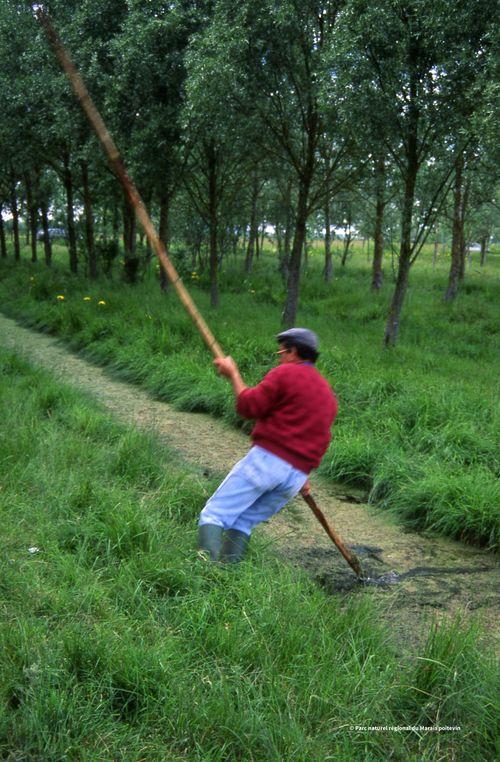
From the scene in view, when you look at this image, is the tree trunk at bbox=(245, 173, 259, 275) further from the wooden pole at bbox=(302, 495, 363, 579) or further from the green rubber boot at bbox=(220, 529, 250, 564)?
the green rubber boot at bbox=(220, 529, 250, 564)

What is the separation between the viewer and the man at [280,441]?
14.1 feet

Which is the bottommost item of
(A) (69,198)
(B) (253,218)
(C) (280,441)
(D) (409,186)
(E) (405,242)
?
(C) (280,441)

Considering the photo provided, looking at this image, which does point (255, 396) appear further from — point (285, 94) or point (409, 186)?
point (285, 94)

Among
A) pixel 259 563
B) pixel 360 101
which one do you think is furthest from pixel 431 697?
pixel 360 101

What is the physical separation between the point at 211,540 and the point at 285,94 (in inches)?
405

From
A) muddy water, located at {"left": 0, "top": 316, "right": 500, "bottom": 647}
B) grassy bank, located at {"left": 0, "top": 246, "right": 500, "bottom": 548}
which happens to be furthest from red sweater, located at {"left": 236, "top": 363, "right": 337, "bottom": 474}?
grassy bank, located at {"left": 0, "top": 246, "right": 500, "bottom": 548}

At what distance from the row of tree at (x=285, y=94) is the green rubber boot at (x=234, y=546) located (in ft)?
22.6

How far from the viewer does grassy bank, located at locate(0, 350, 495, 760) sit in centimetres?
288

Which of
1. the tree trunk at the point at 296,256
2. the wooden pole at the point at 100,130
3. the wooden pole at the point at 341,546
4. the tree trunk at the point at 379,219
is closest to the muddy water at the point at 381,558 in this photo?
the wooden pole at the point at 341,546

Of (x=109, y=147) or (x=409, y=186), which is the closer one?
(x=109, y=147)

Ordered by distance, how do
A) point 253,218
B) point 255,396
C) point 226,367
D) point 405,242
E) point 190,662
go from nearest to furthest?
point 190,662
point 226,367
point 255,396
point 405,242
point 253,218

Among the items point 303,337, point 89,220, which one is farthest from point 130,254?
point 303,337

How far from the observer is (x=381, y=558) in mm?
5422

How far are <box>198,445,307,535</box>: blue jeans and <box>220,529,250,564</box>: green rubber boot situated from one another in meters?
0.06
